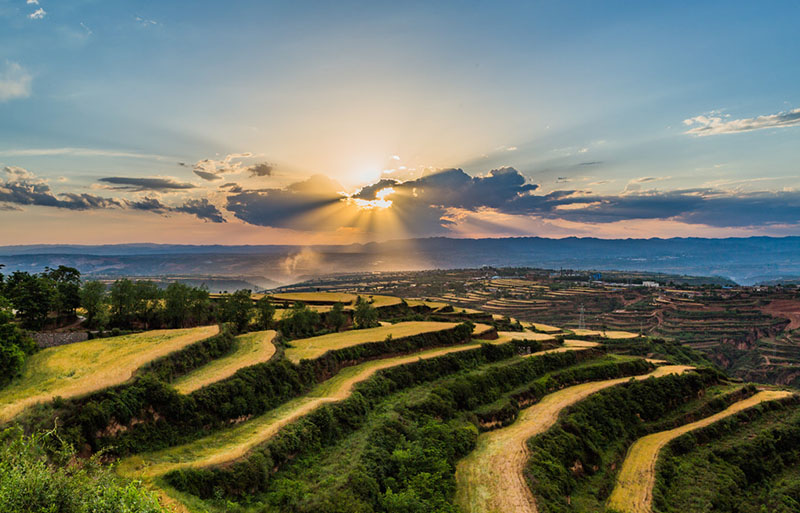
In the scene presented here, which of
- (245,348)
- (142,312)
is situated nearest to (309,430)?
(245,348)

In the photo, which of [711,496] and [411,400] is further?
[411,400]

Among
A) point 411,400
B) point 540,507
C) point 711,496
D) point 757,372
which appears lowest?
point 757,372

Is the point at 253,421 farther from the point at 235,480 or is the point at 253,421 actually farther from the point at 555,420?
the point at 555,420

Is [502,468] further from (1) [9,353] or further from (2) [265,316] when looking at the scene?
(2) [265,316]

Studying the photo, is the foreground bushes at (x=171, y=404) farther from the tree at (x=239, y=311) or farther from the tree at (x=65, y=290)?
the tree at (x=65, y=290)

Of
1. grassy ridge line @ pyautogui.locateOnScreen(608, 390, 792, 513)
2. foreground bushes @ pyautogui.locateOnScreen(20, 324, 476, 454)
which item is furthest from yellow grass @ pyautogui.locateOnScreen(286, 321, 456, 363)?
grassy ridge line @ pyautogui.locateOnScreen(608, 390, 792, 513)

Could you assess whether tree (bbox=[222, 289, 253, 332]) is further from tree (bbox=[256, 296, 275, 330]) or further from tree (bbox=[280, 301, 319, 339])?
tree (bbox=[280, 301, 319, 339])

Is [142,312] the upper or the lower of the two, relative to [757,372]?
upper

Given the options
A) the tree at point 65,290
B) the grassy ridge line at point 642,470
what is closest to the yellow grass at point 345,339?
the grassy ridge line at point 642,470
